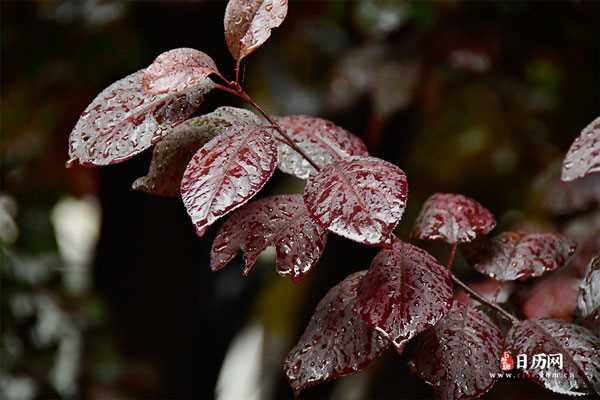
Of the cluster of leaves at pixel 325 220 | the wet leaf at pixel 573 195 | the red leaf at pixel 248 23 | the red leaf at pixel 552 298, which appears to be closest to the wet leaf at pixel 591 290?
the cluster of leaves at pixel 325 220

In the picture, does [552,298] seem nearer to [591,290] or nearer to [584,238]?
[591,290]

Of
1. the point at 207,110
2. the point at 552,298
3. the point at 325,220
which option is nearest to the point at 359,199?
the point at 325,220

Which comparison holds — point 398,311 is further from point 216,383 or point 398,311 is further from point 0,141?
point 0,141

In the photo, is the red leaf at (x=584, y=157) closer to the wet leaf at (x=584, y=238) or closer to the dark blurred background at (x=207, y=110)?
the wet leaf at (x=584, y=238)

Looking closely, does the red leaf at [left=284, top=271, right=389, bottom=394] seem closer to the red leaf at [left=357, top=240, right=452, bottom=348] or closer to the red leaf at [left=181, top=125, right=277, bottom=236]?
the red leaf at [left=357, top=240, right=452, bottom=348]

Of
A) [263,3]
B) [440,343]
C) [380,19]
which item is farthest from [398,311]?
[380,19]

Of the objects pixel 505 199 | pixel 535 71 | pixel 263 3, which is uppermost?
pixel 263 3
